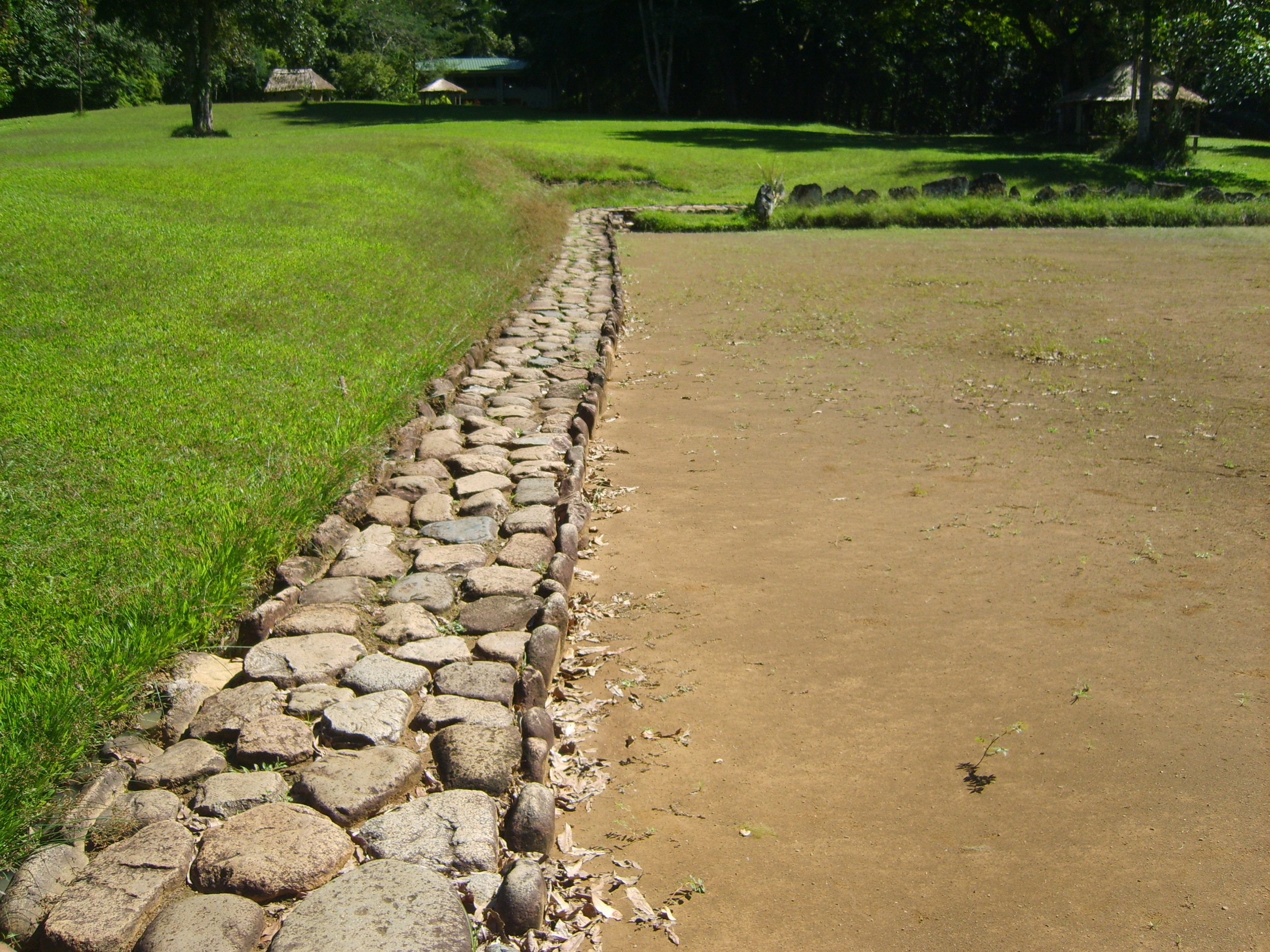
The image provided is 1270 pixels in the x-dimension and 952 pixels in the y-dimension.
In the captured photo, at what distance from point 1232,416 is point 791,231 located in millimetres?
12811

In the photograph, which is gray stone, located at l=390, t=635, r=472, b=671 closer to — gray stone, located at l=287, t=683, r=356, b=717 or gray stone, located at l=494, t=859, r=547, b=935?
gray stone, located at l=287, t=683, r=356, b=717

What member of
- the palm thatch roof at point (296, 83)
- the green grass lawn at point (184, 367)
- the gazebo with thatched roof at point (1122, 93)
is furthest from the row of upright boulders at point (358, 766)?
the palm thatch roof at point (296, 83)

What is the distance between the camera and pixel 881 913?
9.37 feet

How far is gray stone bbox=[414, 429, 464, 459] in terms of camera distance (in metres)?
6.00

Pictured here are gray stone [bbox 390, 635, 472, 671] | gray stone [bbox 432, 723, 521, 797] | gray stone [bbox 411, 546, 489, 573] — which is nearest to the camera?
gray stone [bbox 432, 723, 521, 797]

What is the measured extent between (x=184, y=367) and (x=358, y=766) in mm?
4184

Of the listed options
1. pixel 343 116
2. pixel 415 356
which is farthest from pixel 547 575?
pixel 343 116

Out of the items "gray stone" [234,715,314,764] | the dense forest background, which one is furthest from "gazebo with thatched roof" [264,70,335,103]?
"gray stone" [234,715,314,764]

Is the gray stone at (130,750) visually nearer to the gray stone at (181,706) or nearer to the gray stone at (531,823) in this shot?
the gray stone at (181,706)

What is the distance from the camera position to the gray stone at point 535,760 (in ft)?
10.8

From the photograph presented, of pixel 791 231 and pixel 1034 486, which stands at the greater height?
pixel 791 231

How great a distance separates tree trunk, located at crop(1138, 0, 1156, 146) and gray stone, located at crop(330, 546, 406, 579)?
27.7 m

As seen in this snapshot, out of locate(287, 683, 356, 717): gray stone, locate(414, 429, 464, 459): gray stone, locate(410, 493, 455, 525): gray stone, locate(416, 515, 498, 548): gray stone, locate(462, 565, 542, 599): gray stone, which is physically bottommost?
locate(287, 683, 356, 717): gray stone

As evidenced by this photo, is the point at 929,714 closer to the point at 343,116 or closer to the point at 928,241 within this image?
the point at 928,241
